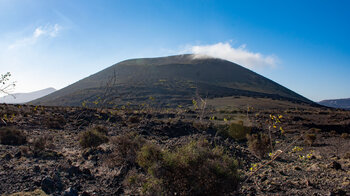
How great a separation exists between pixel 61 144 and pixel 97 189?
17.5 feet

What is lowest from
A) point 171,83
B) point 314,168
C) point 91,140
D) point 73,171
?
point 314,168

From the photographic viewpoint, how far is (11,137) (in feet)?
27.9

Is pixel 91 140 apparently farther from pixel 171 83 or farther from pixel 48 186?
pixel 171 83

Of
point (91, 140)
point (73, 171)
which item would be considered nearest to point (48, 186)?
point (73, 171)

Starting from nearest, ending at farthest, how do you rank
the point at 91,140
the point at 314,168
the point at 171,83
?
the point at 314,168
the point at 91,140
the point at 171,83

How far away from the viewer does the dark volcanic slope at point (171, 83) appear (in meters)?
59.3

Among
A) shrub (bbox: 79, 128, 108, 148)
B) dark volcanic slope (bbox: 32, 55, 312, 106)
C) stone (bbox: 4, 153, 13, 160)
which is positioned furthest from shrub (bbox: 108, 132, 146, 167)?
dark volcanic slope (bbox: 32, 55, 312, 106)

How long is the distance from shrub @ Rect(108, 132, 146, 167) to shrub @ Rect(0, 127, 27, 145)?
15.3 feet

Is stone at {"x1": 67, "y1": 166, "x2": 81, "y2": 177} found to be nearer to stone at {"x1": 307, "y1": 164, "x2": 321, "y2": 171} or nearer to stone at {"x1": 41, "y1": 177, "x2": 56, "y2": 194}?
stone at {"x1": 41, "y1": 177, "x2": 56, "y2": 194}

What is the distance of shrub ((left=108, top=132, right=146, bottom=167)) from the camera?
6.08 metres

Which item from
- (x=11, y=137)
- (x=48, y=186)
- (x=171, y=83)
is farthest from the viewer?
(x=171, y=83)

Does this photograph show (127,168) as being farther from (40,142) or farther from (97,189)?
(40,142)

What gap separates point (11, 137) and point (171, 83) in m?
64.8

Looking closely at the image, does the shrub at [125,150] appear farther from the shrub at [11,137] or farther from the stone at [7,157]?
the shrub at [11,137]
